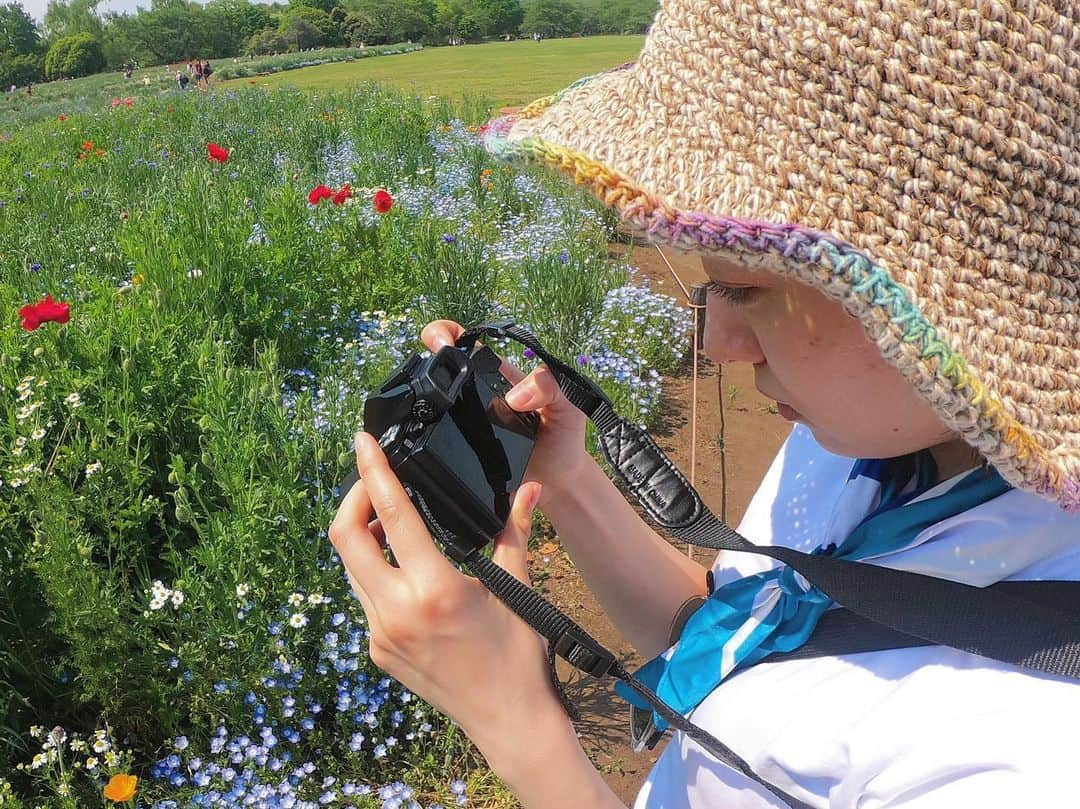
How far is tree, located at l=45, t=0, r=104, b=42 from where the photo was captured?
2712 inches

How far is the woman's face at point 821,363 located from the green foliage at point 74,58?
73.0m

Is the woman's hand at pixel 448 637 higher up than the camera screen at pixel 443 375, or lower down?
lower down

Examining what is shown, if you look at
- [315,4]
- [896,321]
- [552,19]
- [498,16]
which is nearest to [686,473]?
[896,321]

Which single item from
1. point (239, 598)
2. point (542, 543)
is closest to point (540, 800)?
point (239, 598)

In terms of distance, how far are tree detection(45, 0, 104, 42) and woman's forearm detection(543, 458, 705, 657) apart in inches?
3314

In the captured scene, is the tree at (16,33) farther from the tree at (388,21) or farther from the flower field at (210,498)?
the flower field at (210,498)

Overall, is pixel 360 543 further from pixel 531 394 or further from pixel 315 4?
pixel 315 4

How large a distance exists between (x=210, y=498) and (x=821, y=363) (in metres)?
1.69

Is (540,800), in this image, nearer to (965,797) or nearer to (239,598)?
(965,797)

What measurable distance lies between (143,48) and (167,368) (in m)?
76.4

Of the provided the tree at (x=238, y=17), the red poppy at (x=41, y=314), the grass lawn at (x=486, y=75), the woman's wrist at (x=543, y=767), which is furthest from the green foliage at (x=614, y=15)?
the woman's wrist at (x=543, y=767)

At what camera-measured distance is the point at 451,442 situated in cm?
99

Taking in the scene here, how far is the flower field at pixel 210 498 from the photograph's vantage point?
5.65ft

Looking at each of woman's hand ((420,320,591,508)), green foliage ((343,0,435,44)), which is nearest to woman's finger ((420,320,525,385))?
woman's hand ((420,320,591,508))
